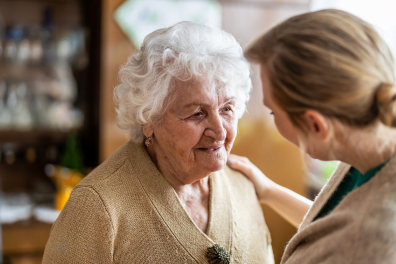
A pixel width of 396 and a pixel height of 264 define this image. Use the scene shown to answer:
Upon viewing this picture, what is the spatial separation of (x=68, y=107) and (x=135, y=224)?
6.49 feet

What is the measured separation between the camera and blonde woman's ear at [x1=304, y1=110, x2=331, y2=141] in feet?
2.31

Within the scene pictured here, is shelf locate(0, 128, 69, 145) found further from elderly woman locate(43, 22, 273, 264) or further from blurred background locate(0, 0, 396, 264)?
elderly woman locate(43, 22, 273, 264)

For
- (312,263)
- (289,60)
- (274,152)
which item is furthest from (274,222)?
(289,60)

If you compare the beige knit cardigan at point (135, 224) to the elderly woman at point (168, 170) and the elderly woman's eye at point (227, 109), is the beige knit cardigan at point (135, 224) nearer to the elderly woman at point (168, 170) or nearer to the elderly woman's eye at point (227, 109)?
the elderly woman at point (168, 170)

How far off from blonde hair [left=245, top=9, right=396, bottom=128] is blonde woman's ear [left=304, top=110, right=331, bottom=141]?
0.03 ft

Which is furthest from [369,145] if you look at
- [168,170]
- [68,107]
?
[68,107]

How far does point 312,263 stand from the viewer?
2.50ft

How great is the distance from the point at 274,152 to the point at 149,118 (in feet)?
5.85

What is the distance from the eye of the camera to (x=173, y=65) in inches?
43.6

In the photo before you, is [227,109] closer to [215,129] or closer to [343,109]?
[215,129]

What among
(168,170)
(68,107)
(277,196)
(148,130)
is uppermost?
(148,130)

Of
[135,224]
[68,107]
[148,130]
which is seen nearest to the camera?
[135,224]

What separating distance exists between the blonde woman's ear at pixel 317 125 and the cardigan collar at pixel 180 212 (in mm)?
543

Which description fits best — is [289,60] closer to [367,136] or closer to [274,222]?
[367,136]
